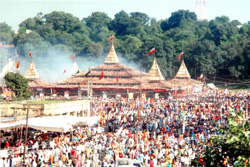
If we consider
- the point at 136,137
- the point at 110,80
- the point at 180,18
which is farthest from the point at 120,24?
the point at 136,137

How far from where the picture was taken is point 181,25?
365 feet

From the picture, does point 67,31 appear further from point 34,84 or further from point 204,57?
point 34,84

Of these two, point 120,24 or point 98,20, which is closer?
point 120,24

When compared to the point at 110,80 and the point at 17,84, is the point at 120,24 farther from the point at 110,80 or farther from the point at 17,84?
the point at 17,84

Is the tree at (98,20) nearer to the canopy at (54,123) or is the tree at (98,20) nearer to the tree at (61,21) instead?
the tree at (61,21)

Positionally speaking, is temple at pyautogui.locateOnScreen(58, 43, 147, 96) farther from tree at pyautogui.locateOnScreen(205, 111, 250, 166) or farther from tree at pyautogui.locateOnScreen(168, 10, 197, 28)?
tree at pyautogui.locateOnScreen(168, 10, 197, 28)

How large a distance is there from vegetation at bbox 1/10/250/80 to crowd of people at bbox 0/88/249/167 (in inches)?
1210

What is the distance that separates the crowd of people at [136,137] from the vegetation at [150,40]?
30.7 m

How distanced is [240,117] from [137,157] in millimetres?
12932

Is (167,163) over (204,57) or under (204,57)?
under

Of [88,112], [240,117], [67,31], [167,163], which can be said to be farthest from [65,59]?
[240,117]

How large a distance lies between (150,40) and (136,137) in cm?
5310

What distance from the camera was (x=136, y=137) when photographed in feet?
90.8

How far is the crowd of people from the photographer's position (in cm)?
2434
